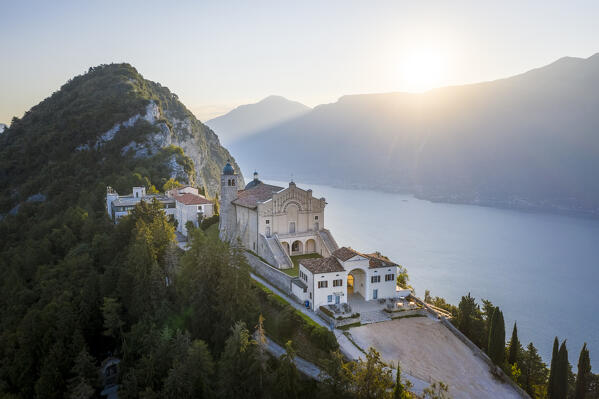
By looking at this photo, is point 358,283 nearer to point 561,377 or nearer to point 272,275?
point 272,275

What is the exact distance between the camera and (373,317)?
80.3 feet

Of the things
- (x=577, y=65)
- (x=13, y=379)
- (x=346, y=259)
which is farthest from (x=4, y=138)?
(x=577, y=65)

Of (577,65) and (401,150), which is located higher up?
(577,65)

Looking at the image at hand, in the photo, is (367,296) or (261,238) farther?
(261,238)

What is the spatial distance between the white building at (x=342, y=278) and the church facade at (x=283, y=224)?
564 cm

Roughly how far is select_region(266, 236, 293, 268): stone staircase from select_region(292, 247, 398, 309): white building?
407 cm

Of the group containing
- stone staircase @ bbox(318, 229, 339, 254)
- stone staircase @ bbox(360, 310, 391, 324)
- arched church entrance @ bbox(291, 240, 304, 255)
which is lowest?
stone staircase @ bbox(360, 310, 391, 324)

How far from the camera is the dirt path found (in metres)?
19.0

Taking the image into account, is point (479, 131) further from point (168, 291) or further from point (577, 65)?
point (168, 291)

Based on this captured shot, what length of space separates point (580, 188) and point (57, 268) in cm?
12433

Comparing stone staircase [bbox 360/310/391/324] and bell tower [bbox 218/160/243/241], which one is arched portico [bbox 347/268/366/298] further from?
bell tower [bbox 218/160/243/241]

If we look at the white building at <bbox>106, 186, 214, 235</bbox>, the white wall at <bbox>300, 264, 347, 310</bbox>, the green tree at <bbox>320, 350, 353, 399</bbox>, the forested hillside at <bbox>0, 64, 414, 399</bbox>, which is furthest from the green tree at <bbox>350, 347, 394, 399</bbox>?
the white building at <bbox>106, 186, 214, 235</bbox>

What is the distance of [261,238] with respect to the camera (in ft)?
111

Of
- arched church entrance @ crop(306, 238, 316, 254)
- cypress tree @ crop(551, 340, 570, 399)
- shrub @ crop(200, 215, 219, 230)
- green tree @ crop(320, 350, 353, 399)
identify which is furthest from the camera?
shrub @ crop(200, 215, 219, 230)
